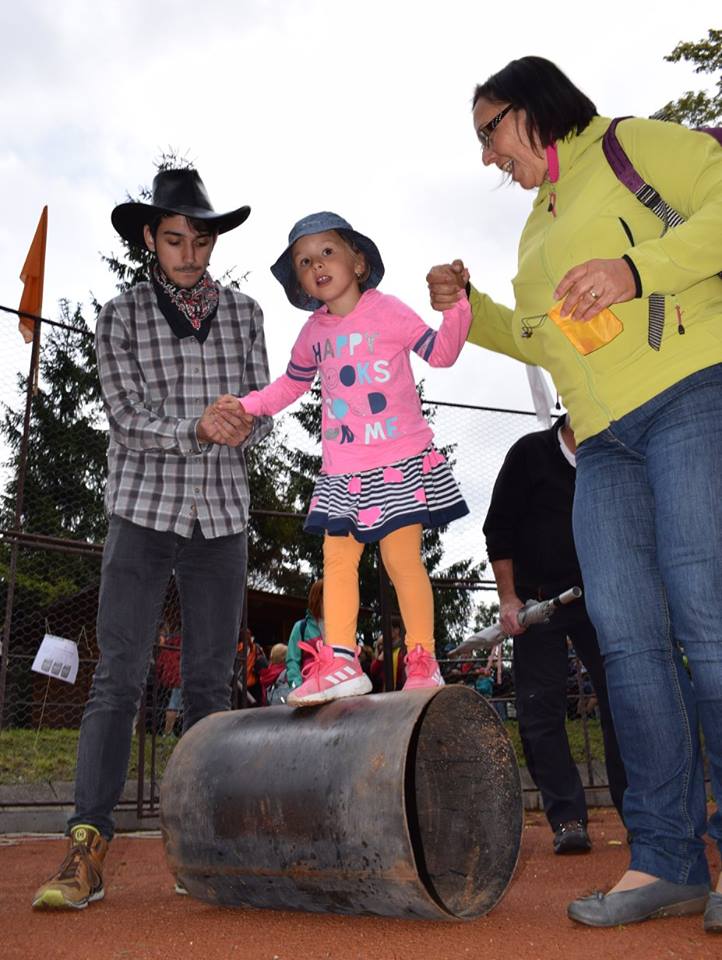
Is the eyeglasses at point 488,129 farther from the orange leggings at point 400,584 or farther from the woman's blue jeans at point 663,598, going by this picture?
the orange leggings at point 400,584

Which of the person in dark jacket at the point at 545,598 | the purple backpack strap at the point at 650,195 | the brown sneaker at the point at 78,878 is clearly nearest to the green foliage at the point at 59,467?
the person in dark jacket at the point at 545,598

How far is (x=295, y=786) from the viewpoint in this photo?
238 centimetres

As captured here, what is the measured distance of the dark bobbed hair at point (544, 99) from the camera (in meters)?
2.52

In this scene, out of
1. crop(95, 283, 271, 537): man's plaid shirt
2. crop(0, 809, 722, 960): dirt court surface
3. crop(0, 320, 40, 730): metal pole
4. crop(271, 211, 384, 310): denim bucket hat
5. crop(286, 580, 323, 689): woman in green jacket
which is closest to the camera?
crop(0, 809, 722, 960): dirt court surface

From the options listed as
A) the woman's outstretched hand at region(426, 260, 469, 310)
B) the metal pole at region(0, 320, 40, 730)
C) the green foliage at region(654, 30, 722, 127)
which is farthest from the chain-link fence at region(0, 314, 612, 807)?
the green foliage at region(654, 30, 722, 127)

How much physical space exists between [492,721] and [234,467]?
4.14 ft

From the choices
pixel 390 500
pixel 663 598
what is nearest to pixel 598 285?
pixel 663 598

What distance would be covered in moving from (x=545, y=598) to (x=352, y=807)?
246 centimetres

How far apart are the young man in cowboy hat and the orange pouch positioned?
47.0 inches

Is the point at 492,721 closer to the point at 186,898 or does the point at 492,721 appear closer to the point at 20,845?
the point at 186,898

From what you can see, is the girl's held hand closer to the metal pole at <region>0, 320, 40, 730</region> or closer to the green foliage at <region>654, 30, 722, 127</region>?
the metal pole at <region>0, 320, 40, 730</region>

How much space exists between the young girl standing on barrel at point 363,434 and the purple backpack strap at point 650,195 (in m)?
0.74

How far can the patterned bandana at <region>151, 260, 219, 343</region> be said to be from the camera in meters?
3.40

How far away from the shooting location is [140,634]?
10.0 feet
